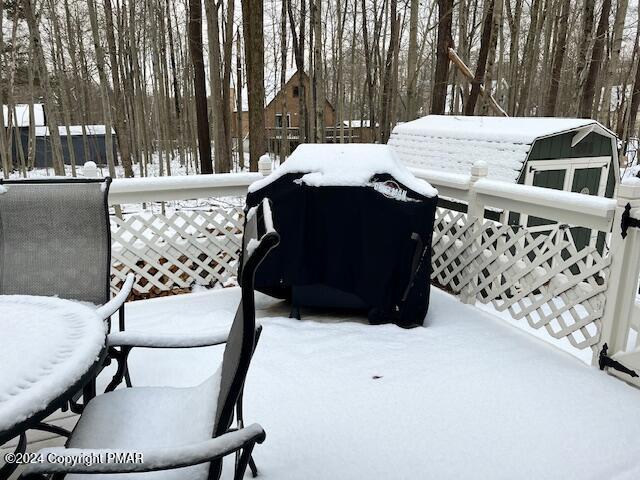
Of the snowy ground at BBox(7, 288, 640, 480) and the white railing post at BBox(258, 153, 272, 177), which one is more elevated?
the white railing post at BBox(258, 153, 272, 177)

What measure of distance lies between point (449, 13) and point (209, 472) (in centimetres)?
1058

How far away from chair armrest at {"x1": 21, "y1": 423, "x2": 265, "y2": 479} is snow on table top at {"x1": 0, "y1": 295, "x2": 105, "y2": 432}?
6.9 inches

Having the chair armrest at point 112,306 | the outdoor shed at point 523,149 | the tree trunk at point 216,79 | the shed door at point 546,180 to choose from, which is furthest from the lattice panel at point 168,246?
the tree trunk at point 216,79

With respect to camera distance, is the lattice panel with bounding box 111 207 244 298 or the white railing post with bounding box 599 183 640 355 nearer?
the white railing post with bounding box 599 183 640 355

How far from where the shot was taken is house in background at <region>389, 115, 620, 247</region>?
24.2ft

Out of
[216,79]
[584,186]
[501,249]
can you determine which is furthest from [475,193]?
[216,79]

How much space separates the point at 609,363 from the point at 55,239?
3365 mm

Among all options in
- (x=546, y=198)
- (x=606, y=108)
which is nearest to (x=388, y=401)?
(x=546, y=198)

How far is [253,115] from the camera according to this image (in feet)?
22.8

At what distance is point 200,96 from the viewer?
10.8 m

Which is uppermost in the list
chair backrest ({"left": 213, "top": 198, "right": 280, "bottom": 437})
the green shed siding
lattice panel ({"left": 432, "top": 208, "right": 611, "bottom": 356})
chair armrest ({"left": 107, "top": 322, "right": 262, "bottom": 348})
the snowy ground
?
the green shed siding

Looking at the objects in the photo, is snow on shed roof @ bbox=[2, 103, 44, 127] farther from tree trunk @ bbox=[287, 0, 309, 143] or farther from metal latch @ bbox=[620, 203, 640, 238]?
metal latch @ bbox=[620, 203, 640, 238]

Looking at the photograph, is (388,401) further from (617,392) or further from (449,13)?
(449,13)

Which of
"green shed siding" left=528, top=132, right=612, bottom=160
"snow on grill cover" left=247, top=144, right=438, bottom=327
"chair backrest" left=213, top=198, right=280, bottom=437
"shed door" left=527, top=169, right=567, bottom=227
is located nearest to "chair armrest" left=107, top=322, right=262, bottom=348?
"chair backrest" left=213, top=198, right=280, bottom=437
